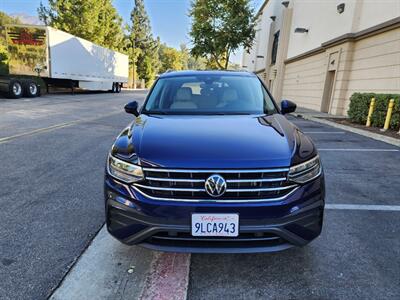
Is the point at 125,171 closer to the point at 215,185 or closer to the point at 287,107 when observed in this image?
the point at 215,185

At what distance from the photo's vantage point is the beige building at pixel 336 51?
1066 centimetres

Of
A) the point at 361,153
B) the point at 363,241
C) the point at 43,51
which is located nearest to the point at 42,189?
the point at 363,241

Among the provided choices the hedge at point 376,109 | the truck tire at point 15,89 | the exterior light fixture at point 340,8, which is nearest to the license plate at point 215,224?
the hedge at point 376,109

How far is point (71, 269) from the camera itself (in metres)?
2.32

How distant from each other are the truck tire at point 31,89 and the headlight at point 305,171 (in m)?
19.1

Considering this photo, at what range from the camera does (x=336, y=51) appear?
46.1 feet

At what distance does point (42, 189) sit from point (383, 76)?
11482 mm

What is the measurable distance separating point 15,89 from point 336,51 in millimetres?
16860

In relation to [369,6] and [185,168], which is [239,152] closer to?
[185,168]

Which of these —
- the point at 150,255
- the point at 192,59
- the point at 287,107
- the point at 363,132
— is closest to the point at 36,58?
the point at 363,132

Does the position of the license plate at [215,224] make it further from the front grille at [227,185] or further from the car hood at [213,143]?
the car hood at [213,143]

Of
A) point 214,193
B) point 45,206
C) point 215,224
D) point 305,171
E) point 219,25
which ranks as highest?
point 219,25

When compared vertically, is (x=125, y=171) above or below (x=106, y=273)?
above

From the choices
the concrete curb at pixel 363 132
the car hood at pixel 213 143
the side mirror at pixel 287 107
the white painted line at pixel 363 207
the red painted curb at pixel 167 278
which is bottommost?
the red painted curb at pixel 167 278
